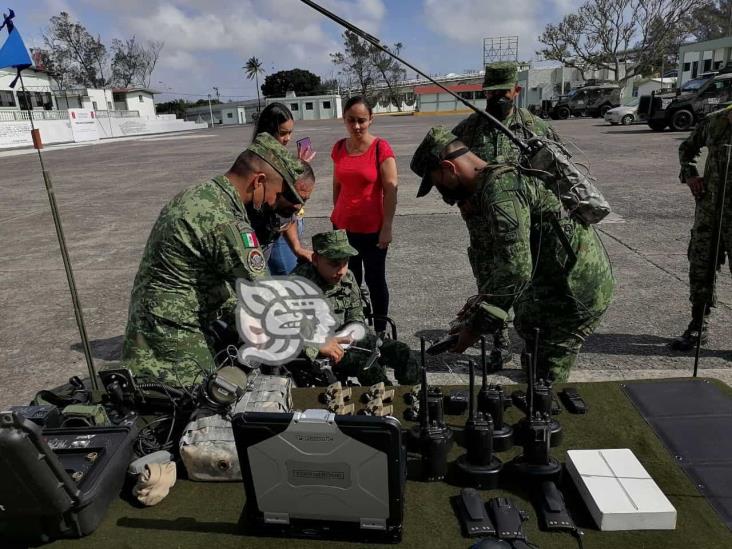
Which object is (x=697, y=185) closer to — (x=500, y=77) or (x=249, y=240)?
(x=500, y=77)

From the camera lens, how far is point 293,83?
7356cm

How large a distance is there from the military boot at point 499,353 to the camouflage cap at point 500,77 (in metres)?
1.53

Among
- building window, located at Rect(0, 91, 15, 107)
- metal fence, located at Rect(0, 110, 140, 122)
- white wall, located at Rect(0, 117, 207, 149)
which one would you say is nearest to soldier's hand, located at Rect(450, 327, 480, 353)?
white wall, located at Rect(0, 117, 207, 149)

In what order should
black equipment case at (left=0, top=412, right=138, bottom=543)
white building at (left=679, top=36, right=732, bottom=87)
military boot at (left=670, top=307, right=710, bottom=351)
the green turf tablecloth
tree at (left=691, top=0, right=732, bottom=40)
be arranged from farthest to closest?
tree at (left=691, top=0, right=732, bottom=40)
white building at (left=679, top=36, right=732, bottom=87)
military boot at (left=670, top=307, right=710, bottom=351)
the green turf tablecloth
black equipment case at (left=0, top=412, right=138, bottom=543)

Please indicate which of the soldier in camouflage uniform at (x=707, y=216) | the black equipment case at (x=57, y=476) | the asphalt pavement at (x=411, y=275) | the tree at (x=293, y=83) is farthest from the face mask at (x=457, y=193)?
the tree at (x=293, y=83)

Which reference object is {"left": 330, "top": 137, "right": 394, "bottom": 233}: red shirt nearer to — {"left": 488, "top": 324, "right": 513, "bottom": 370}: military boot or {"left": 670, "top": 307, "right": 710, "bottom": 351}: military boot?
{"left": 488, "top": 324, "right": 513, "bottom": 370}: military boot

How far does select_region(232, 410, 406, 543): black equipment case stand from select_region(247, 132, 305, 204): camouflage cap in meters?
1.03

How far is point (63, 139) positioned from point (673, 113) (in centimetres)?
3215

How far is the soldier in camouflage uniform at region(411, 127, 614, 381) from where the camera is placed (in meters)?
2.00

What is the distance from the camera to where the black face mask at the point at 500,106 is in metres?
3.46

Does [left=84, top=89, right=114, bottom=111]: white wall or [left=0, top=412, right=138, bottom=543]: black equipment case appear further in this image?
[left=84, top=89, right=114, bottom=111]: white wall

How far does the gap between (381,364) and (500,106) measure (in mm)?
1813

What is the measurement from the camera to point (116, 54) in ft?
217

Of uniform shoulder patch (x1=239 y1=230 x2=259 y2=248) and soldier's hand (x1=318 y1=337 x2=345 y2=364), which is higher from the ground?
uniform shoulder patch (x1=239 y1=230 x2=259 y2=248)
